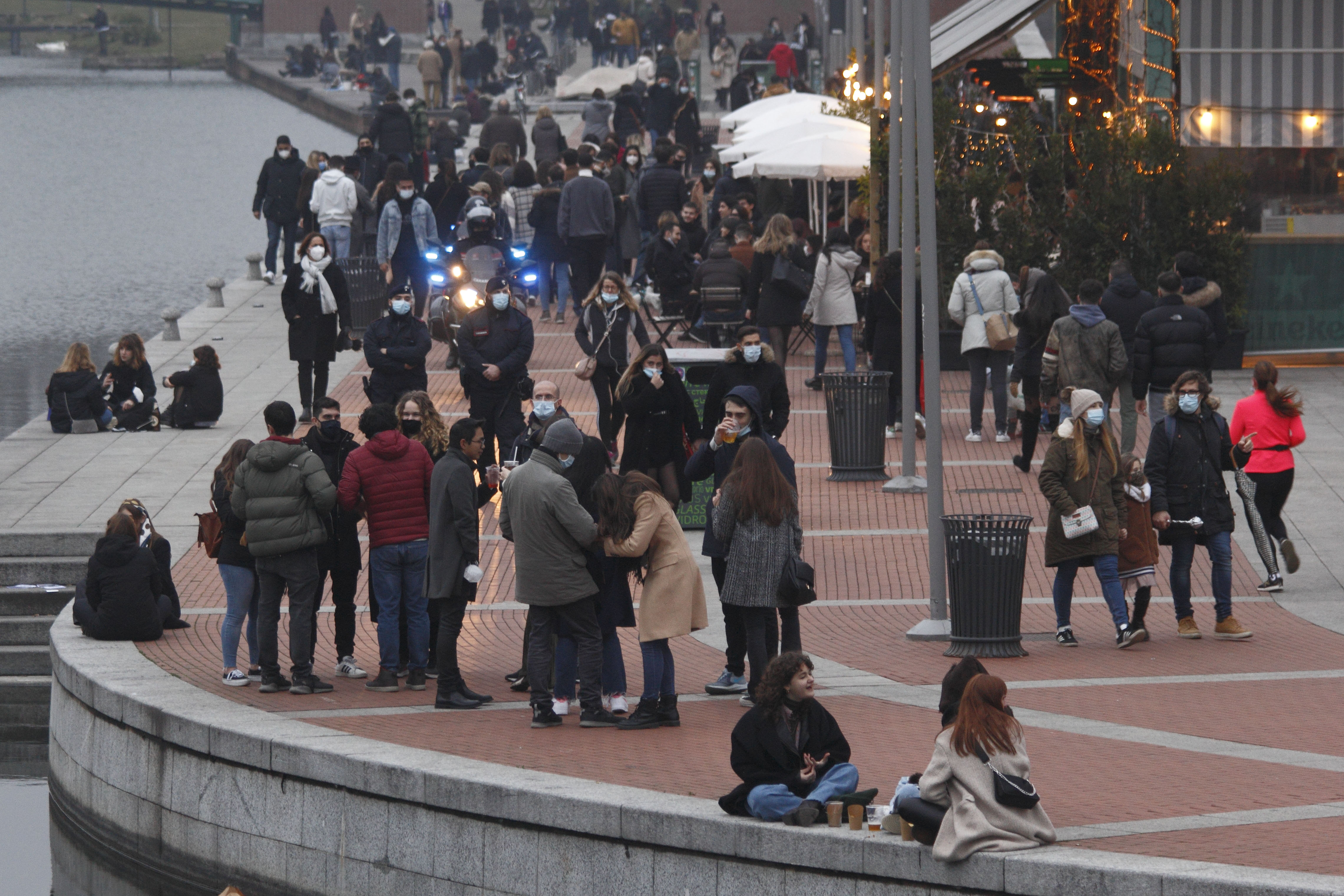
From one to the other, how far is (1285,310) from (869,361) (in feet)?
14.7

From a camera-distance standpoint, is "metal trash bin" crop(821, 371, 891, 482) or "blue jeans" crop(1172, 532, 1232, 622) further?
"metal trash bin" crop(821, 371, 891, 482)

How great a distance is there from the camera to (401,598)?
10633mm

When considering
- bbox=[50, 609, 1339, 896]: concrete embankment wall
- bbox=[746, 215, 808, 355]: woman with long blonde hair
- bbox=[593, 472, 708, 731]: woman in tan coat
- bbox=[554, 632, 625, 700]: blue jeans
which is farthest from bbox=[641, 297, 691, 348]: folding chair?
bbox=[593, 472, 708, 731]: woman in tan coat

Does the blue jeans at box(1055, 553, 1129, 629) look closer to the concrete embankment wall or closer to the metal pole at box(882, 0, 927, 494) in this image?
the metal pole at box(882, 0, 927, 494)

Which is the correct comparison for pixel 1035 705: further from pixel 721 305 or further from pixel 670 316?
pixel 670 316

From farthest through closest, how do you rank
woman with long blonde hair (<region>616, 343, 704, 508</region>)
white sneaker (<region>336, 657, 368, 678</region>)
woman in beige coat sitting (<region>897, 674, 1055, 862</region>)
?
woman with long blonde hair (<region>616, 343, 704, 508</region>) < white sneaker (<region>336, 657, 368, 678</region>) < woman in beige coat sitting (<region>897, 674, 1055, 862</region>)

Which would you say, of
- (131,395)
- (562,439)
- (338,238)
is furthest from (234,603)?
Answer: (338,238)

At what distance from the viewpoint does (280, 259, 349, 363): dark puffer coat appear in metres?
17.3

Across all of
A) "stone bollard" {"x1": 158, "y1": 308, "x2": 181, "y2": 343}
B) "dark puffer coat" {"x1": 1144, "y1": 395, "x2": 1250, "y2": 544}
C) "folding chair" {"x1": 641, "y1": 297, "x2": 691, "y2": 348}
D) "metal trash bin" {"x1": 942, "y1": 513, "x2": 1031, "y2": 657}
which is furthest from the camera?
"stone bollard" {"x1": 158, "y1": 308, "x2": 181, "y2": 343}

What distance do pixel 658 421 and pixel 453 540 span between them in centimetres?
280

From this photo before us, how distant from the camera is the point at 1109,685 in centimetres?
1069

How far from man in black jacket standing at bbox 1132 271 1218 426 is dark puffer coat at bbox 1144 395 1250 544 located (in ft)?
9.64

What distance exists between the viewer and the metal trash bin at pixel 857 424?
15648mm

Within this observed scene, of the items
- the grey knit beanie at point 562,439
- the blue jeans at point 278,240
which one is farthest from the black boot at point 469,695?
the blue jeans at point 278,240
